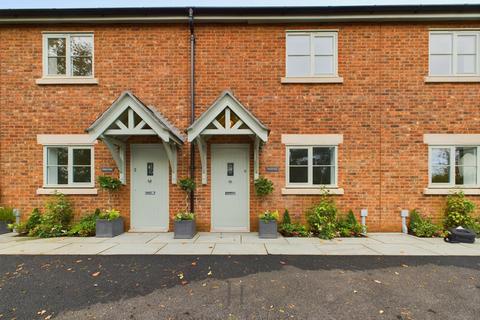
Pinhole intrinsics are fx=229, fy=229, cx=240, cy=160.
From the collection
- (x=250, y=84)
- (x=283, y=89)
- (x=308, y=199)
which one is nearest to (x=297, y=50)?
(x=283, y=89)

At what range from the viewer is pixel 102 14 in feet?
22.1

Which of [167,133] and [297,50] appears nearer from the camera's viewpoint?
[167,133]

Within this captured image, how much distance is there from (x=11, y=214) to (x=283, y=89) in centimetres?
879

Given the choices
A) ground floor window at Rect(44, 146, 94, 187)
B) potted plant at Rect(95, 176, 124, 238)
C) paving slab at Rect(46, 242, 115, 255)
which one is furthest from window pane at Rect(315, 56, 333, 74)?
paving slab at Rect(46, 242, 115, 255)

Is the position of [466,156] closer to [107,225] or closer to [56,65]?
A: [107,225]

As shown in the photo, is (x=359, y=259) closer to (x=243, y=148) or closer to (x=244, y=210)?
(x=244, y=210)

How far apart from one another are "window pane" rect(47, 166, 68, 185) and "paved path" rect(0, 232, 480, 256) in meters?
1.66

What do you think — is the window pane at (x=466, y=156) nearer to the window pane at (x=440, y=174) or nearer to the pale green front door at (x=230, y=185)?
the window pane at (x=440, y=174)

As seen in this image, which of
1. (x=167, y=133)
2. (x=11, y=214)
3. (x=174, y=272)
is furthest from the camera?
(x=11, y=214)

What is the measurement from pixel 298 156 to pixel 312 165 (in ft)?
1.59

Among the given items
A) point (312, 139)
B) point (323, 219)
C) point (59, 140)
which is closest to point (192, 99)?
point (312, 139)

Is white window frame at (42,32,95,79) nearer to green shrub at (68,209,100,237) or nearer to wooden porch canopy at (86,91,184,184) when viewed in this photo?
wooden porch canopy at (86,91,184,184)

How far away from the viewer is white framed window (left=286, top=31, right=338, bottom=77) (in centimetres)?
691

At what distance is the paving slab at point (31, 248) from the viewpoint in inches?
199
